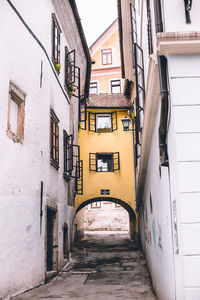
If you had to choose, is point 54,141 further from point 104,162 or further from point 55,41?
point 104,162

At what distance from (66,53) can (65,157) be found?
358 cm

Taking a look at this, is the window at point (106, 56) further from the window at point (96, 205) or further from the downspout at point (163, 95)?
the downspout at point (163, 95)

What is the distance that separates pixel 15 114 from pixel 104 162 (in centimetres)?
1286

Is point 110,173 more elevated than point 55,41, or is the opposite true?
point 55,41

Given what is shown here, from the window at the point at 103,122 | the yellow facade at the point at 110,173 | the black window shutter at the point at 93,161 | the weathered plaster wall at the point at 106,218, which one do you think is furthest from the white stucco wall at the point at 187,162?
the weathered plaster wall at the point at 106,218

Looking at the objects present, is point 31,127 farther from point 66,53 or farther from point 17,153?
point 66,53

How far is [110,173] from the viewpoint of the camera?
787 inches

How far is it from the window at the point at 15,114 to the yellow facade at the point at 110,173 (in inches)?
471

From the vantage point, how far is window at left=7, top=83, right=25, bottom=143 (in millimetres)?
7359

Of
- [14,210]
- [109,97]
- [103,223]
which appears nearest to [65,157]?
[14,210]

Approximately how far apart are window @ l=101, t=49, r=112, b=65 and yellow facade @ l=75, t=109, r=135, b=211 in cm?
752

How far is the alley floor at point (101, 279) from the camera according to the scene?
315 inches

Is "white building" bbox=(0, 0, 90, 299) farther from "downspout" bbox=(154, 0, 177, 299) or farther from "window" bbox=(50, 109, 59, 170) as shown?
"downspout" bbox=(154, 0, 177, 299)

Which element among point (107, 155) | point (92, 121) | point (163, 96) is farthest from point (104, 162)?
point (163, 96)
